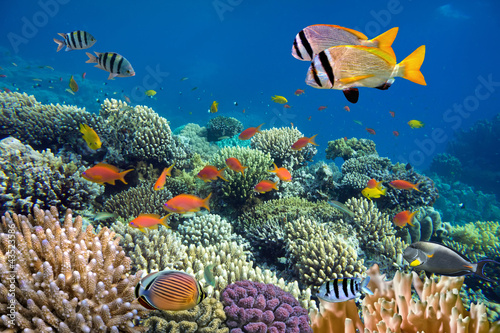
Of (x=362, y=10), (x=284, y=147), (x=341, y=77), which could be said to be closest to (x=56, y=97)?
(x=284, y=147)

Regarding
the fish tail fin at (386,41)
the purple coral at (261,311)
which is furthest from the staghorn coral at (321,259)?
the fish tail fin at (386,41)

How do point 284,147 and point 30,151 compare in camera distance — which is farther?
point 284,147

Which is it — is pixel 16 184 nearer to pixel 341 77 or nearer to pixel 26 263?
pixel 26 263

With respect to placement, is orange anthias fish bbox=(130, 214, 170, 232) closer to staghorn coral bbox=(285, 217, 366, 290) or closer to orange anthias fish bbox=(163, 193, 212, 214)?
orange anthias fish bbox=(163, 193, 212, 214)

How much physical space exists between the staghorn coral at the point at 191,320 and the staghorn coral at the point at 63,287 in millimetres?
148

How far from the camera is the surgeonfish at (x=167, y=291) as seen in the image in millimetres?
1646

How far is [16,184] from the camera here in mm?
4199

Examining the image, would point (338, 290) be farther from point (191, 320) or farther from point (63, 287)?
point (63, 287)

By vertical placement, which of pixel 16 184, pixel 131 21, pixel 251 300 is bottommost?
pixel 251 300

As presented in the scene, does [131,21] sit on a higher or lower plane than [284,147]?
higher

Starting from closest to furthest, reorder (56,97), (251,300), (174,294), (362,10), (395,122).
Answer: (174,294)
(251,300)
(56,97)
(362,10)
(395,122)

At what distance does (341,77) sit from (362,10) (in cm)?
8297

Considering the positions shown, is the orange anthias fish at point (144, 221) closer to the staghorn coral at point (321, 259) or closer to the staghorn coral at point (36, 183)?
the staghorn coral at point (36, 183)

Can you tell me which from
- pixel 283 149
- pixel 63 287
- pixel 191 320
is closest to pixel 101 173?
pixel 63 287
